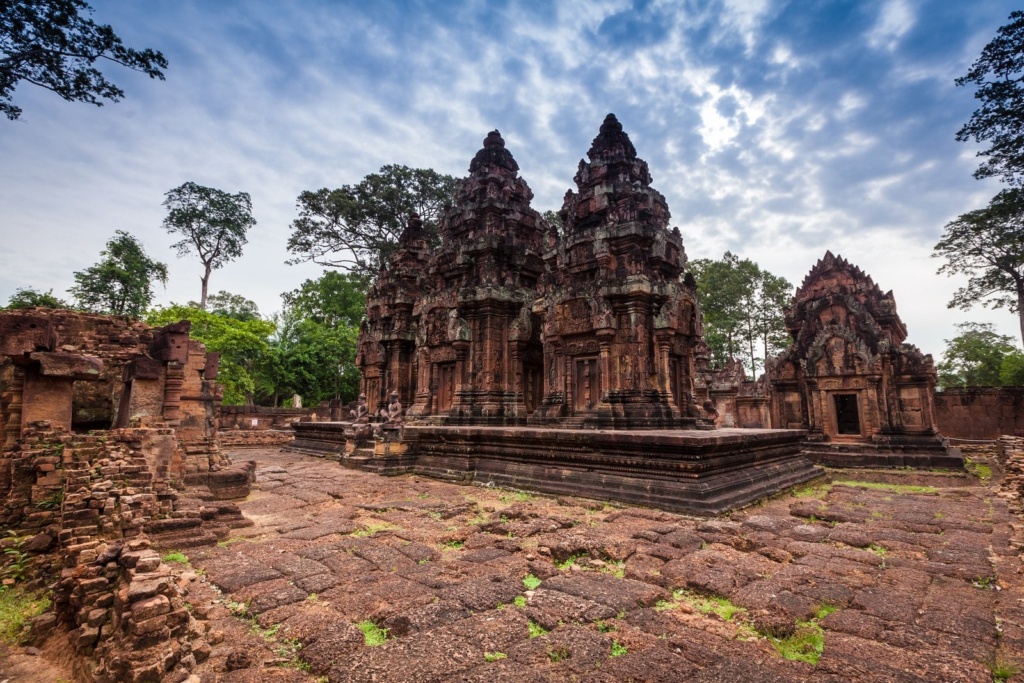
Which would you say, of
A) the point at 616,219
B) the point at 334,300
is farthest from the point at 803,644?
the point at 334,300

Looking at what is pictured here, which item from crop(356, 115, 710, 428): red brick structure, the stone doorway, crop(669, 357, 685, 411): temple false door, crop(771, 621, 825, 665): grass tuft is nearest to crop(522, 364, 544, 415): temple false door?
crop(356, 115, 710, 428): red brick structure

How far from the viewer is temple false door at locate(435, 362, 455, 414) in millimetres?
14078

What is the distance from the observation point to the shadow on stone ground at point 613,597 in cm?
241

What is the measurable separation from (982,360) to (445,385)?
36.6 meters

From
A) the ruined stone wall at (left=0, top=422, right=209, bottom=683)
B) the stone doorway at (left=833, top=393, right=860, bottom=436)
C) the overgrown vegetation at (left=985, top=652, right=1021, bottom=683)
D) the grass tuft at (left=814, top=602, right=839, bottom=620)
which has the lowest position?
the grass tuft at (left=814, top=602, right=839, bottom=620)

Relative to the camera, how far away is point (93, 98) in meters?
10.9

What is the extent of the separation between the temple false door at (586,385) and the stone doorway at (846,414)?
685 cm

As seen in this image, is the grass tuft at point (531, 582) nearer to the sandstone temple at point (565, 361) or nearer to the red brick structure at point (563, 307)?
the sandstone temple at point (565, 361)

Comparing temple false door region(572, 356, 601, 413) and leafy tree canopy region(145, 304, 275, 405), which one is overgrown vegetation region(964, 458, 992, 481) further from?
leafy tree canopy region(145, 304, 275, 405)

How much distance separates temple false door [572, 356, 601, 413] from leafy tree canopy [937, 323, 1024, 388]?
96.1 feet

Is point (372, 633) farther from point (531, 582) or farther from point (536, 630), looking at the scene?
point (531, 582)

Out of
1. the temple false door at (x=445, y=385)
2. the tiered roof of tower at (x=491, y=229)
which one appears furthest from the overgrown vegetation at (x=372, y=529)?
the temple false door at (x=445, y=385)

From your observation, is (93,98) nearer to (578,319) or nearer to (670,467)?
(578,319)

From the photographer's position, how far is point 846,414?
42.3ft
